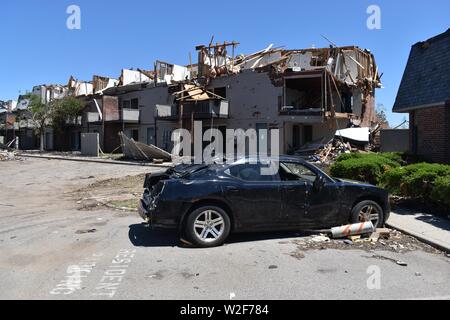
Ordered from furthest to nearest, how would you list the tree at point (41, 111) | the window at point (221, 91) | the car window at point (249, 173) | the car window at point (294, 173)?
the tree at point (41, 111)
the window at point (221, 91)
the car window at point (294, 173)
the car window at point (249, 173)

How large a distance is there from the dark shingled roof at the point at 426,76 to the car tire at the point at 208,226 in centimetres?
847

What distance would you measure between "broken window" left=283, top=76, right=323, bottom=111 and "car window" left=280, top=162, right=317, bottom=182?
23047 millimetres

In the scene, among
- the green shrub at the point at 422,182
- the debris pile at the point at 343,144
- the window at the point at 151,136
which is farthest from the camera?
the window at the point at 151,136

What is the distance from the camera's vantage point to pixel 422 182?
941 cm

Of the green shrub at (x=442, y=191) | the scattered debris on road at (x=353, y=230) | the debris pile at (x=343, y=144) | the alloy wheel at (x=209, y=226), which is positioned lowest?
the scattered debris on road at (x=353, y=230)

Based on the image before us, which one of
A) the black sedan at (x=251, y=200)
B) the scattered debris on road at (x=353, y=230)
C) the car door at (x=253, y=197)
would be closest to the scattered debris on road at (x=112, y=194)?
the black sedan at (x=251, y=200)

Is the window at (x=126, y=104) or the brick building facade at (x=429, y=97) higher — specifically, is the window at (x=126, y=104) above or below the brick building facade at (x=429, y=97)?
above

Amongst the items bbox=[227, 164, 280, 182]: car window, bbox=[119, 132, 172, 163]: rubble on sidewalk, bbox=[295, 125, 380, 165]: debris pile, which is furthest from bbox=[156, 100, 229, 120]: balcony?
bbox=[227, 164, 280, 182]: car window

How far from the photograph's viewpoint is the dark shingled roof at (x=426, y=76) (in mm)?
12586

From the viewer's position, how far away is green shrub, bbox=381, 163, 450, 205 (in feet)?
28.1

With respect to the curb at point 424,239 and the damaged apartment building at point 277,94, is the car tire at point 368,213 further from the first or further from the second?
the damaged apartment building at point 277,94

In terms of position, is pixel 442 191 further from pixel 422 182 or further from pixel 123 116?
pixel 123 116

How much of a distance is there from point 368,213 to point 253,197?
232cm
